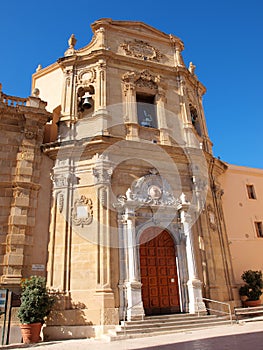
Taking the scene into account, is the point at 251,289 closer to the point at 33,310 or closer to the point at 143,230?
the point at 143,230

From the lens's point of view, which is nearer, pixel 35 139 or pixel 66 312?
pixel 66 312

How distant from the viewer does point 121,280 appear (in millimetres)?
10430

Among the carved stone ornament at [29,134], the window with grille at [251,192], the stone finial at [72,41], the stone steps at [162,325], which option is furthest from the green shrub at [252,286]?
the stone finial at [72,41]

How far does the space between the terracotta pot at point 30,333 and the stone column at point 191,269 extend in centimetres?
524

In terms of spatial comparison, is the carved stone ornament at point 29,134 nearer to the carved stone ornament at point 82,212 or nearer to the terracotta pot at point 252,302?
the carved stone ornament at point 82,212

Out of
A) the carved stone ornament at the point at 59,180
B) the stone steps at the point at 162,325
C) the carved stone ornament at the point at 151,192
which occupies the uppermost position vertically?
the carved stone ornament at the point at 59,180

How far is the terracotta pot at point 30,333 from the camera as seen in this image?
8.84 m

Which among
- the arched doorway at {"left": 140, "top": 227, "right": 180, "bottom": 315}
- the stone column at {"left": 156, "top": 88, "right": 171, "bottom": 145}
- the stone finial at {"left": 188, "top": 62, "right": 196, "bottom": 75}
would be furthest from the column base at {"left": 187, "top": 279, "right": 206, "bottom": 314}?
the stone finial at {"left": 188, "top": 62, "right": 196, "bottom": 75}

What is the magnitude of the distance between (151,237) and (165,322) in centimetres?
316

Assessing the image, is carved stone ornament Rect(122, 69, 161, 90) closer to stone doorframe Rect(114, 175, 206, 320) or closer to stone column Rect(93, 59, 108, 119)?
stone column Rect(93, 59, 108, 119)

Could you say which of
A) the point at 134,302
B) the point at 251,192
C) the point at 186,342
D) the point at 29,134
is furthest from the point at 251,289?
the point at 29,134

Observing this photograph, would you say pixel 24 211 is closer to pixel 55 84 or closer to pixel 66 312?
pixel 66 312

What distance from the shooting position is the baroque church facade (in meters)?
10.4

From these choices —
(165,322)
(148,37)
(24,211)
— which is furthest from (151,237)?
(148,37)
